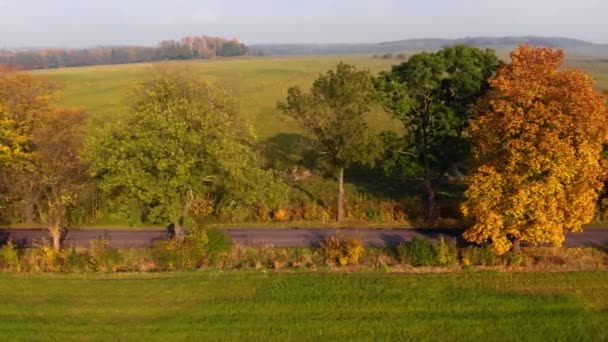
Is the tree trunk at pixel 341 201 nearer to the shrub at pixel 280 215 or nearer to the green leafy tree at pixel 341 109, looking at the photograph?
the green leafy tree at pixel 341 109

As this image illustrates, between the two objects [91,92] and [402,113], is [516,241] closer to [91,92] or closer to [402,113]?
[402,113]

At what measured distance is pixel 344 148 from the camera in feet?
112

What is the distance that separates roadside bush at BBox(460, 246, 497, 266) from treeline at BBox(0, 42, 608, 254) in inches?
24.3

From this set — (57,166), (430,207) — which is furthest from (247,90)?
(57,166)

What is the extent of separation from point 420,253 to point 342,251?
12.9 feet

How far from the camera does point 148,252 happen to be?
30.3 meters

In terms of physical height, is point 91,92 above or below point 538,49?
below

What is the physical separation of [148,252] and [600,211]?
27.4 meters

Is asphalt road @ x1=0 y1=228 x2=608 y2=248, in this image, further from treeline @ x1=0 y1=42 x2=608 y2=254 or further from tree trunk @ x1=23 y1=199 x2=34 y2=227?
treeline @ x1=0 y1=42 x2=608 y2=254

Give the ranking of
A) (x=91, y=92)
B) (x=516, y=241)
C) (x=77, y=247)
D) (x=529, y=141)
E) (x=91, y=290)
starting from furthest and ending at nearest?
(x=91, y=92) → (x=77, y=247) → (x=516, y=241) → (x=529, y=141) → (x=91, y=290)

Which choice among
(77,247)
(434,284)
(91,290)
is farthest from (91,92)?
(434,284)

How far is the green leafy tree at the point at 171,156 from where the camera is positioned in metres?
28.2

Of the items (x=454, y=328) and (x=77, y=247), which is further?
(x=77, y=247)

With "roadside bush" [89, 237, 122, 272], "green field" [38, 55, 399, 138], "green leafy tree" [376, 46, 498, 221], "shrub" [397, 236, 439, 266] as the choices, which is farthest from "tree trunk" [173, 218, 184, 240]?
"green field" [38, 55, 399, 138]
